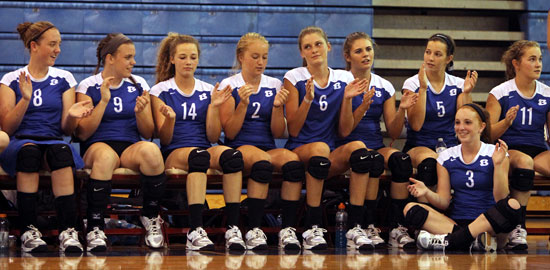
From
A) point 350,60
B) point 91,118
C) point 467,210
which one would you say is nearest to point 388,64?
point 350,60

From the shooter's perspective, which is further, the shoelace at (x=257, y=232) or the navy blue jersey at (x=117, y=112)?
the navy blue jersey at (x=117, y=112)

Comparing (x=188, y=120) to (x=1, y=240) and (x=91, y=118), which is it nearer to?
(x=91, y=118)

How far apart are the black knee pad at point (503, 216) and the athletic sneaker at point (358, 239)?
0.66 m

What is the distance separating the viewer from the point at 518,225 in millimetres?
4227

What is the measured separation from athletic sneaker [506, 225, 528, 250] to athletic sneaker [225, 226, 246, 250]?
5.10 ft

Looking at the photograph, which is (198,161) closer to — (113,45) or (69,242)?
(69,242)

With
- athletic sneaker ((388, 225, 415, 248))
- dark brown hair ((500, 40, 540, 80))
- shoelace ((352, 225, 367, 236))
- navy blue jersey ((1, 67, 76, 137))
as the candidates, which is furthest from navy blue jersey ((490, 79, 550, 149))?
navy blue jersey ((1, 67, 76, 137))

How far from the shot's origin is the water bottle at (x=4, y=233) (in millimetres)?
3887

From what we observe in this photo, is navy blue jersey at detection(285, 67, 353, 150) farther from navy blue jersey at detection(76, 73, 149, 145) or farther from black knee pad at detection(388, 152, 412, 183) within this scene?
navy blue jersey at detection(76, 73, 149, 145)

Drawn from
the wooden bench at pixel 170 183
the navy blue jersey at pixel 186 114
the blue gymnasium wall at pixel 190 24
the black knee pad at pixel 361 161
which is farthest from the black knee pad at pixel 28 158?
the blue gymnasium wall at pixel 190 24

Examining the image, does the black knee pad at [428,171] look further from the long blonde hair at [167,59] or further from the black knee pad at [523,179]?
the long blonde hair at [167,59]

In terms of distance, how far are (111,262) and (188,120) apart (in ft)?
4.79

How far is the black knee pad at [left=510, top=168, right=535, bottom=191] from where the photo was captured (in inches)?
168

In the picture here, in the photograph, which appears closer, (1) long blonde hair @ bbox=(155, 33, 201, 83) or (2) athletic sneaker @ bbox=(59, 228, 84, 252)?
(2) athletic sneaker @ bbox=(59, 228, 84, 252)
